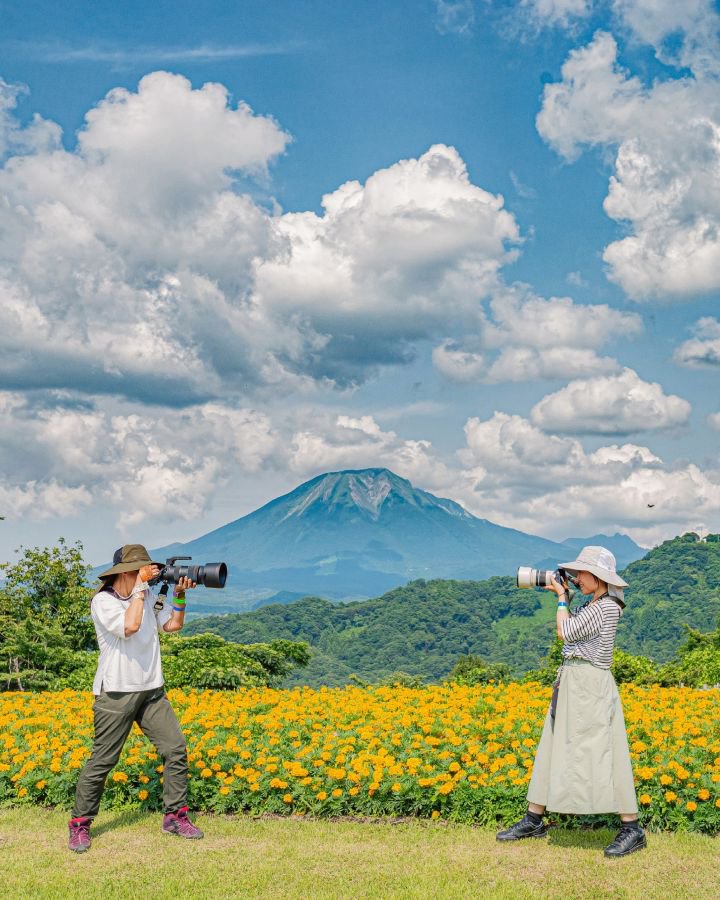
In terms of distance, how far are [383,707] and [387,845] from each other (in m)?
3.10

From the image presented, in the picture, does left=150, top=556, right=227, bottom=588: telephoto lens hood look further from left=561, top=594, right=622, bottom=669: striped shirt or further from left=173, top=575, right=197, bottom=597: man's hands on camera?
left=561, top=594, right=622, bottom=669: striped shirt

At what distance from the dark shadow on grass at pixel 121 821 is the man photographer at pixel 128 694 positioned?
1.25 feet

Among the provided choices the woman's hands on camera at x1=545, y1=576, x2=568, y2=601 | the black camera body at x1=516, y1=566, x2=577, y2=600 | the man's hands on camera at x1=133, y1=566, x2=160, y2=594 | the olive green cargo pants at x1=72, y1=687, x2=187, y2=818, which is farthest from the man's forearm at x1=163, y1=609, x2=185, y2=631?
the woman's hands on camera at x1=545, y1=576, x2=568, y2=601

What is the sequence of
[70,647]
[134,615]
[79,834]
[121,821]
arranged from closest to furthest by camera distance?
[134,615], [79,834], [121,821], [70,647]

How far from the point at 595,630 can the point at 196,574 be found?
3270 mm

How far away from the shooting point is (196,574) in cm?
718

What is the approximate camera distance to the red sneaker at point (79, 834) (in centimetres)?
696

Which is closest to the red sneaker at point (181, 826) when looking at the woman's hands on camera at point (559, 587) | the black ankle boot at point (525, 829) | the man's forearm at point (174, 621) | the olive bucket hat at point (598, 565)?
the man's forearm at point (174, 621)

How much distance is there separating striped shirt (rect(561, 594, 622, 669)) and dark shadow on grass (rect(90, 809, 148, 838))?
420 centimetres

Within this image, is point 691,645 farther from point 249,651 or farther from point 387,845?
point 387,845

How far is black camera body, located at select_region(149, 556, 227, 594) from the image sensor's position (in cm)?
711

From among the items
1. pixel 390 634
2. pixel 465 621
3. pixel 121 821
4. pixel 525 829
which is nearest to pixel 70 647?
pixel 121 821

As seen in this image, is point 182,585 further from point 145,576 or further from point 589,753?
point 589,753

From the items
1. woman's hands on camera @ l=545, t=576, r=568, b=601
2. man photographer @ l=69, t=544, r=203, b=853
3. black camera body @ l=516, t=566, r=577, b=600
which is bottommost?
man photographer @ l=69, t=544, r=203, b=853
